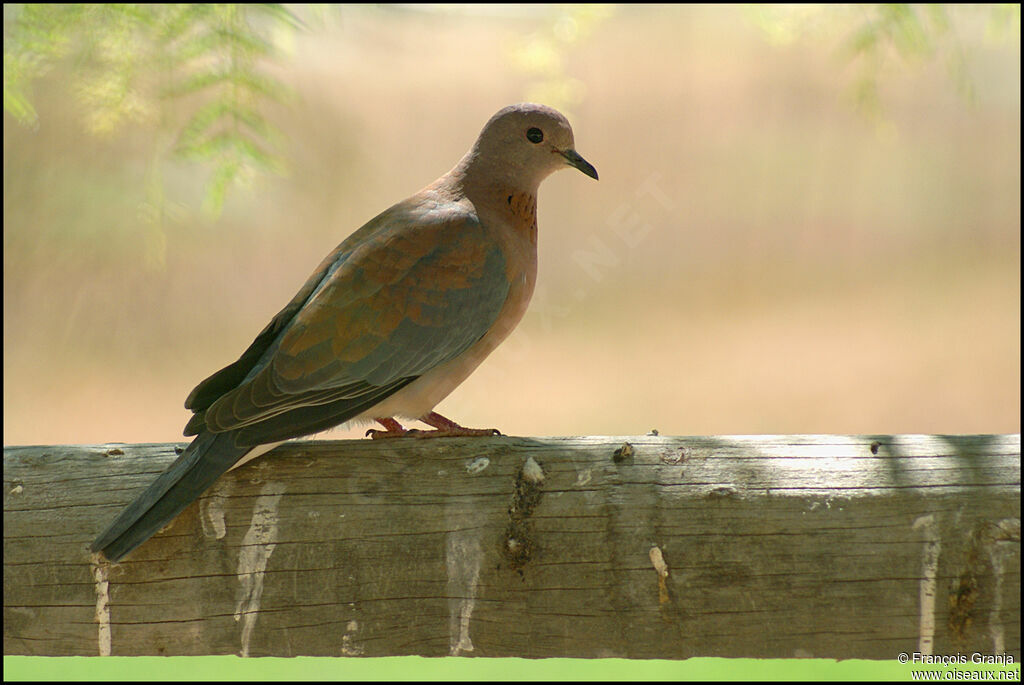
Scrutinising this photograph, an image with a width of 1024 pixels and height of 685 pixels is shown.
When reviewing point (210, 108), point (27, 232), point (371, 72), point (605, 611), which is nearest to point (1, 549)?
point (605, 611)

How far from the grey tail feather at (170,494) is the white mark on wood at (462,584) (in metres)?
0.45

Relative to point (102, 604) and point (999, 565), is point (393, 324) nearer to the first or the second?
point (102, 604)

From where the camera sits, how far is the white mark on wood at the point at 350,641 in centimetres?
164

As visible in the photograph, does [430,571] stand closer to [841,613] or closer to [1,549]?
[841,613]

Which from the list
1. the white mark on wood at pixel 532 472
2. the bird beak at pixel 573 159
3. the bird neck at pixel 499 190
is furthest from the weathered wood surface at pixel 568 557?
the bird beak at pixel 573 159

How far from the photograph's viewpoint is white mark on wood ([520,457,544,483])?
66.1 inches

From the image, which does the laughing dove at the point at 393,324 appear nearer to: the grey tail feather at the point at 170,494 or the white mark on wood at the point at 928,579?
the grey tail feather at the point at 170,494

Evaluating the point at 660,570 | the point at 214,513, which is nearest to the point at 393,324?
the point at 214,513

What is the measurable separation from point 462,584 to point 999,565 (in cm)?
97

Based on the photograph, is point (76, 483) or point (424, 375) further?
point (424, 375)

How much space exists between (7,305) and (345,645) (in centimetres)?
375

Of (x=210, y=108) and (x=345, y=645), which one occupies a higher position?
(x=210, y=108)

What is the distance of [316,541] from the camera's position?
1.67m

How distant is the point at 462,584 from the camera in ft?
5.38
